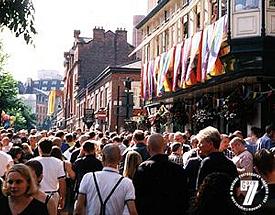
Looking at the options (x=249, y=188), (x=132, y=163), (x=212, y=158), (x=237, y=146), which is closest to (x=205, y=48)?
(x=237, y=146)

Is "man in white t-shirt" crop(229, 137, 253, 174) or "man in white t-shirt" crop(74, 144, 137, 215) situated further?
"man in white t-shirt" crop(229, 137, 253, 174)

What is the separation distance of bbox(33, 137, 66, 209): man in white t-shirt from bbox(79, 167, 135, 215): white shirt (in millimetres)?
2536

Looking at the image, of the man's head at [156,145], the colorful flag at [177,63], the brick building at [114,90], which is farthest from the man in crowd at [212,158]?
the brick building at [114,90]

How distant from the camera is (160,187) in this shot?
7035 millimetres

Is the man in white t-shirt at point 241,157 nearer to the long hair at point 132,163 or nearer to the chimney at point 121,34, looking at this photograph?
the long hair at point 132,163

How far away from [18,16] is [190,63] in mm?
16227

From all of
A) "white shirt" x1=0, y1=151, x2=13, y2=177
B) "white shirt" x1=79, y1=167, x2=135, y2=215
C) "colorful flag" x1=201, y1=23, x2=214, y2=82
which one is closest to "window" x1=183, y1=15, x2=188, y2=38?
"colorful flag" x1=201, y1=23, x2=214, y2=82

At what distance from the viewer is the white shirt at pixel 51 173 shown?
8.98 meters

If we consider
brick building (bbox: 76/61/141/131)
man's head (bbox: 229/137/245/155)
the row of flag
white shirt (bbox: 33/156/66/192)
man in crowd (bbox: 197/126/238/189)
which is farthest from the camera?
brick building (bbox: 76/61/141/131)

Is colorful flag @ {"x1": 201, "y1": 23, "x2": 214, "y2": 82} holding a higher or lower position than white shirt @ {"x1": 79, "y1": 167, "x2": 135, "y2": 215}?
higher

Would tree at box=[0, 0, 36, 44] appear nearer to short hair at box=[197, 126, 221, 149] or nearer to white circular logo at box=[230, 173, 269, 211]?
short hair at box=[197, 126, 221, 149]

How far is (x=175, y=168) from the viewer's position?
280 inches

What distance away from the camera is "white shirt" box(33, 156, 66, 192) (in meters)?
8.98

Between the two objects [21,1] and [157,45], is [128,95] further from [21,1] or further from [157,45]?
[21,1]
